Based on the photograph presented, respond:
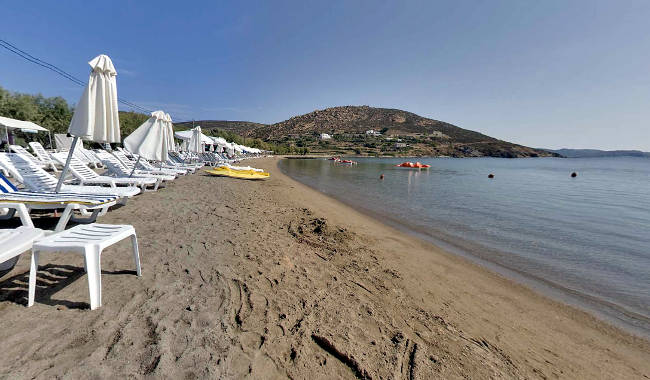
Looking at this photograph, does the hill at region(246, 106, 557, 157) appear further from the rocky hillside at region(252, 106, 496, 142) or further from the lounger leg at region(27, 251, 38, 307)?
the lounger leg at region(27, 251, 38, 307)

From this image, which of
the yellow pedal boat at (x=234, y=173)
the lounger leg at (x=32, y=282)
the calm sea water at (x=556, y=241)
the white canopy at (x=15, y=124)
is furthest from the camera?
the white canopy at (x=15, y=124)

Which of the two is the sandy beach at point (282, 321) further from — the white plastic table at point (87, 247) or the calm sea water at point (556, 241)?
the calm sea water at point (556, 241)

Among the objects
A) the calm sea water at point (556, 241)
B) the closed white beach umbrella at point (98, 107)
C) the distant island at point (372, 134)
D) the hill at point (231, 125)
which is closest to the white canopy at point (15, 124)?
the closed white beach umbrella at point (98, 107)

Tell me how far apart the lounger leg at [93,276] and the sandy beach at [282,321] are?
9 cm

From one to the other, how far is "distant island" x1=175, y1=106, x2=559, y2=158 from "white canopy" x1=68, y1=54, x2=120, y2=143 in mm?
85196

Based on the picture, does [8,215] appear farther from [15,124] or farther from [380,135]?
[380,135]

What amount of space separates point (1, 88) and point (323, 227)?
3210cm

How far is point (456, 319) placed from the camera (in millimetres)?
3051

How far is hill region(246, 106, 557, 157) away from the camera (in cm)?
10056

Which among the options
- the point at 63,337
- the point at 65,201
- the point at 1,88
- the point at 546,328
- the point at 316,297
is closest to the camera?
the point at 63,337

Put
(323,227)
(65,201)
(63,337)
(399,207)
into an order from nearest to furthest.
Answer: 1. (63,337)
2. (65,201)
3. (323,227)
4. (399,207)

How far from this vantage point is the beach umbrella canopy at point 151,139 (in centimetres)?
745

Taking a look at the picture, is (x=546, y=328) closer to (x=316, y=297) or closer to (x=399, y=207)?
(x=316, y=297)

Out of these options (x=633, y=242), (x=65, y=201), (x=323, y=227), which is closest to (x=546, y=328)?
(x=323, y=227)
